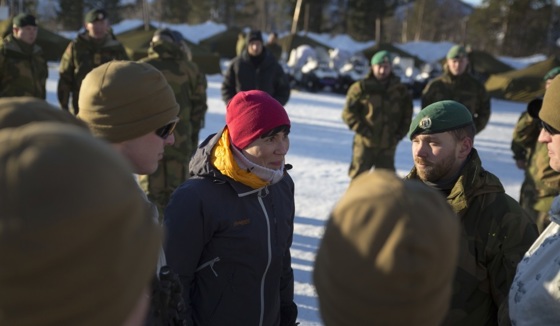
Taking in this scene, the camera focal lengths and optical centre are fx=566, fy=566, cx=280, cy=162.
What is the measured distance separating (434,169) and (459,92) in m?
4.40

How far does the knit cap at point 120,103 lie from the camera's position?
80.4 inches

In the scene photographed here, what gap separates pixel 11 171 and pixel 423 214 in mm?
707

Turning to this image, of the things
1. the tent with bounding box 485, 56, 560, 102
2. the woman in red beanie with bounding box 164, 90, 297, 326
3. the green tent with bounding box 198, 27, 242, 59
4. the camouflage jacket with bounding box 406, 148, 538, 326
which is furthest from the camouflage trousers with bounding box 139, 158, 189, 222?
the green tent with bounding box 198, 27, 242, 59

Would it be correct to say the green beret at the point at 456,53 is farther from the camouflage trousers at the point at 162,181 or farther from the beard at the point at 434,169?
the beard at the point at 434,169

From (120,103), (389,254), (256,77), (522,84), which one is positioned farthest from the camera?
(522,84)

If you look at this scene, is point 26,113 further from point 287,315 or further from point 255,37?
point 255,37

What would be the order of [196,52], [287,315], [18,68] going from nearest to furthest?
[287,315] < [18,68] < [196,52]

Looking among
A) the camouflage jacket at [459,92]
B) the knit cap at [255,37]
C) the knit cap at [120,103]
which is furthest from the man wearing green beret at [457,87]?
the knit cap at [120,103]

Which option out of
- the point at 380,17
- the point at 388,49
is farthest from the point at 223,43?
the point at 380,17

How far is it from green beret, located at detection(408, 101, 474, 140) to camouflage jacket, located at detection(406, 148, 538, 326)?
26cm

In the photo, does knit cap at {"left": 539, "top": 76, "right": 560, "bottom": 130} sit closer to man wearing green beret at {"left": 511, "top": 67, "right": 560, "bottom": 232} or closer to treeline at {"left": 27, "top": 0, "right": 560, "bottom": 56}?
man wearing green beret at {"left": 511, "top": 67, "right": 560, "bottom": 232}

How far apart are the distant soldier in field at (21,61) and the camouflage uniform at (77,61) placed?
1.41 feet

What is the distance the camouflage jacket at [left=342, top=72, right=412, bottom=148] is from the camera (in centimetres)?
639

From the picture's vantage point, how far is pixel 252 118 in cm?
256
